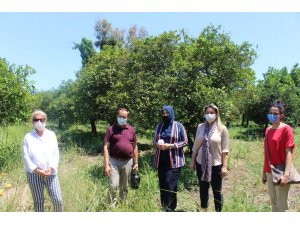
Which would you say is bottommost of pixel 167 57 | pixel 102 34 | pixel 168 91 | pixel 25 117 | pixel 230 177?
pixel 230 177

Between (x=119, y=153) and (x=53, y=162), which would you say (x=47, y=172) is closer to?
(x=53, y=162)

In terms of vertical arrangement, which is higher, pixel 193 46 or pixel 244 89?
pixel 193 46

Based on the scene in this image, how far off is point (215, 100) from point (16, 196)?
4866 mm

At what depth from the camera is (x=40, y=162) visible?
4.08m

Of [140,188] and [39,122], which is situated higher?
[39,122]

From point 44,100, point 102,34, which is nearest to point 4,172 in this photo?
point 44,100

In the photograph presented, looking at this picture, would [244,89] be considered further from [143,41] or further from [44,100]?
[44,100]

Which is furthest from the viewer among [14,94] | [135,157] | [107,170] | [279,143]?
[14,94]

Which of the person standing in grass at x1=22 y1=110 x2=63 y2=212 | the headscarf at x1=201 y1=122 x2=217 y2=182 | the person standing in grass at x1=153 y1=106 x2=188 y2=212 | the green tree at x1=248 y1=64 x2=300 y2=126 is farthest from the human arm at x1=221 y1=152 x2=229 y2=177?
the green tree at x1=248 y1=64 x2=300 y2=126

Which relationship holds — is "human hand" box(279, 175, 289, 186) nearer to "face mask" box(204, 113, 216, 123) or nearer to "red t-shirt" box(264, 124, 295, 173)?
"red t-shirt" box(264, 124, 295, 173)

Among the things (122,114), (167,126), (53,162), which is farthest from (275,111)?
(53,162)

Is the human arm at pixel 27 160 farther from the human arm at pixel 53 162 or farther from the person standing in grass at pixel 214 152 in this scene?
the person standing in grass at pixel 214 152

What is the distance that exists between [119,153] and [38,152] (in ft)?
4.09

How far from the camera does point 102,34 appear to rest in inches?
1543
